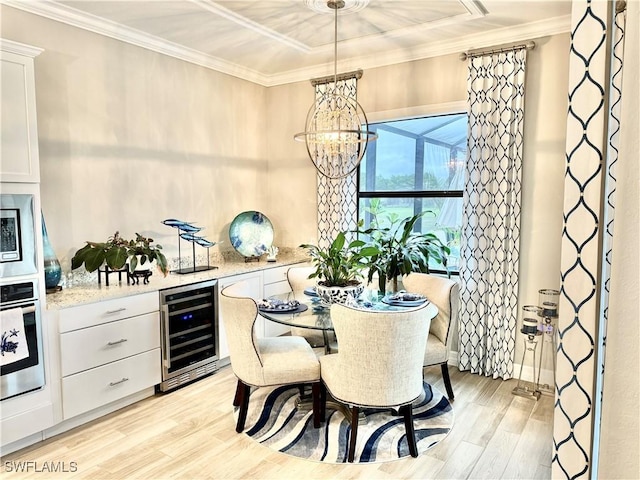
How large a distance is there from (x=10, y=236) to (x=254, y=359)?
5.02ft

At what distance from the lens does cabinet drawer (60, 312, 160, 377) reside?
2.78 metres

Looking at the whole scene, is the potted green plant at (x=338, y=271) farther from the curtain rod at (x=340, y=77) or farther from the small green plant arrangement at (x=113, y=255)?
the curtain rod at (x=340, y=77)

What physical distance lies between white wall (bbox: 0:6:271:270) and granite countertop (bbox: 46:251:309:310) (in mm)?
303

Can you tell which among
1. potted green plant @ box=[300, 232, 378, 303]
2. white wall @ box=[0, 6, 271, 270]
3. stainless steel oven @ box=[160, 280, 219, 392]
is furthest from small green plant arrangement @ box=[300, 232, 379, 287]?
white wall @ box=[0, 6, 271, 270]

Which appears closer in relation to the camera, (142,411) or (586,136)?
(586,136)

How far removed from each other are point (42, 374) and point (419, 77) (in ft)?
11.9

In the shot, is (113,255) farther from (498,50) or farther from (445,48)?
(498,50)

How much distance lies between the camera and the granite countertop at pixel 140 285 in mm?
2838

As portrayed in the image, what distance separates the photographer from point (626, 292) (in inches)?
23.3

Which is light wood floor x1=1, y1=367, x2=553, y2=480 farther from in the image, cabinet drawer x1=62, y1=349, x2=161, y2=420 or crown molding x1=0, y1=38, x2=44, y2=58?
crown molding x1=0, y1=38, x2=44, y2=58

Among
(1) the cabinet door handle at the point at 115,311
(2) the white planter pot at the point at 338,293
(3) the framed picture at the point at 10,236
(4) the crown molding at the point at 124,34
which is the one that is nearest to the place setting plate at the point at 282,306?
(2) the white planter pot at the point at 338,293

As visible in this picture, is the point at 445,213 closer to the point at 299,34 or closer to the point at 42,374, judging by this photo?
the point at 299,34

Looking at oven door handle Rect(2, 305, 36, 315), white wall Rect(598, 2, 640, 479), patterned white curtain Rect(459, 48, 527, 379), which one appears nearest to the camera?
white wall Rect(598, 2, 640, 479)

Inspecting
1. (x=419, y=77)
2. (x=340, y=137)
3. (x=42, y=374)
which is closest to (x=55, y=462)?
(x=42, y=374)
